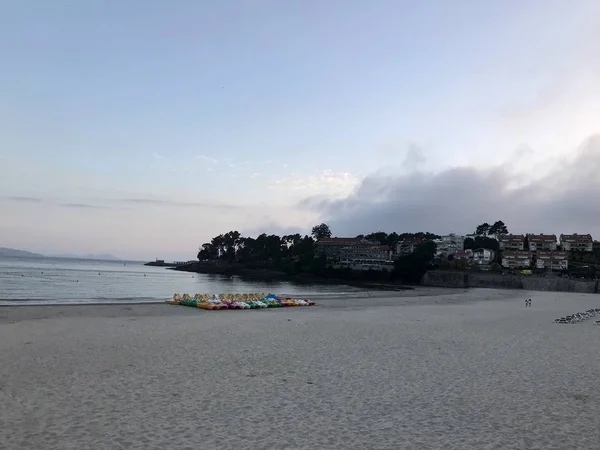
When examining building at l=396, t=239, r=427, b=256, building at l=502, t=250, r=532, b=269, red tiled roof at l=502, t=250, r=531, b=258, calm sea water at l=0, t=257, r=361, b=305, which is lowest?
calm sea water at l=0, t=257, r=361, b=305

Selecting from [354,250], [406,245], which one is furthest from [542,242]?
[354,250]

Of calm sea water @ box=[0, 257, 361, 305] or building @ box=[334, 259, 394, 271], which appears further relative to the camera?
building @ box=[334, 259, 394, 271]

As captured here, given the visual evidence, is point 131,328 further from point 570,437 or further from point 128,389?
point 570,437

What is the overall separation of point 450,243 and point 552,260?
46614mm

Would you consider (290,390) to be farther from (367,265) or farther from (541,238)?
(541,238)

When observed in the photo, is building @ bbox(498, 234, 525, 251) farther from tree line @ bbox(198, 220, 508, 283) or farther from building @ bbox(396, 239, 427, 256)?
building @ bbox(396, 239, 427, 256)

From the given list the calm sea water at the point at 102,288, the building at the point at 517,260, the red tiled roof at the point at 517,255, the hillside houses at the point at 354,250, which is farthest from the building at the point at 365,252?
the calm sea water at the point at 102,288

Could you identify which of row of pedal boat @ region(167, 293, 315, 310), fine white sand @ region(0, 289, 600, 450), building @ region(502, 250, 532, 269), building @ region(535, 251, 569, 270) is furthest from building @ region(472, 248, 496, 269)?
fine white sand @ region(0, 289, 600, 450)

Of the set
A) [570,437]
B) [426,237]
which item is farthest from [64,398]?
[426,237]

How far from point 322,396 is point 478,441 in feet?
9.37

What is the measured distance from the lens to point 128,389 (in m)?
8.41

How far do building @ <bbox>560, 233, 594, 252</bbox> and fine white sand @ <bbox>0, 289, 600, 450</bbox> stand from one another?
456 feet

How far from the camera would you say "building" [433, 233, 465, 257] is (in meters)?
158

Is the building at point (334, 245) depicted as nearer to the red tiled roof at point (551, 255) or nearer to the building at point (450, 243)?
the building at point (450, 243)
